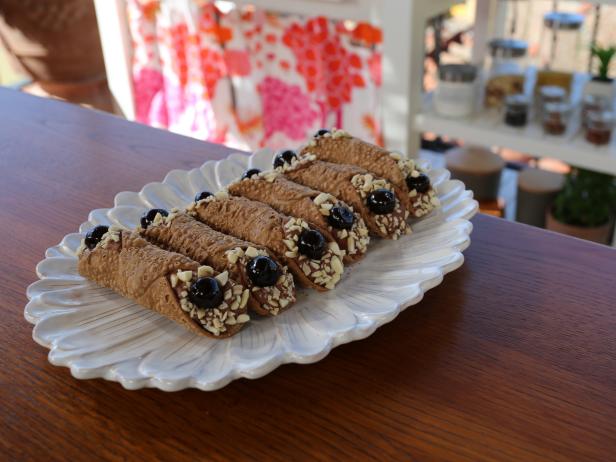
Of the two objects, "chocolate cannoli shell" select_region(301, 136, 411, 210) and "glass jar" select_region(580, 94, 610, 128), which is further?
"glass jar" select_region(580, 94, 610, 128)

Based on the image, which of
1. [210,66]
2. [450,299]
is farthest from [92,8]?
[450,299]

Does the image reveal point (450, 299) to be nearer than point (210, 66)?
Yes

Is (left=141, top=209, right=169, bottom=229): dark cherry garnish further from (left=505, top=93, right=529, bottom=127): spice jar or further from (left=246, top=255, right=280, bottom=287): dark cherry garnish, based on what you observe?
(left=505, top=93, right=529, bottom=127): spice jar

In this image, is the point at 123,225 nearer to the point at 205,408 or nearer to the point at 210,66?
the point at 205,408

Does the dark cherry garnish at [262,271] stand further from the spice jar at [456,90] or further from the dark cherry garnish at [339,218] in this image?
the spice jar at [456,90]

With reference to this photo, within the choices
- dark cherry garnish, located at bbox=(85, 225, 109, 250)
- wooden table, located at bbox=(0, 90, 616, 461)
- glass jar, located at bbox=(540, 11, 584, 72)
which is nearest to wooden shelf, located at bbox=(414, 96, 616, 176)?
glass jar, located at bbox=(540, 11, 584, 72)

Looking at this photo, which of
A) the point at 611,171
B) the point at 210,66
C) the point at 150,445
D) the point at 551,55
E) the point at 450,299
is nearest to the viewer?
the point at 150,445
